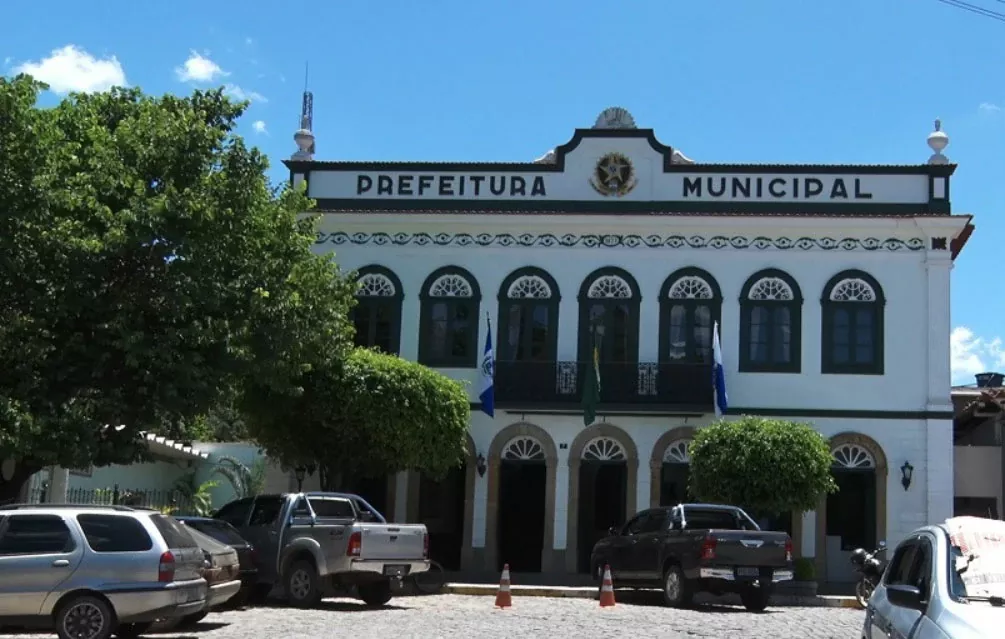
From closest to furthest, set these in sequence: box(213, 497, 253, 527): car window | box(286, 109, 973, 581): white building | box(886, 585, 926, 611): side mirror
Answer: box(886, 585, 926, 611): side mirror < box(213, 497, 253, 527): car window < box(286, 109, 973, 581): white building

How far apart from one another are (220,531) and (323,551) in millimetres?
1462

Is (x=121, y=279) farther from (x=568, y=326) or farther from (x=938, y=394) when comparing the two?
(x=938, y=394)

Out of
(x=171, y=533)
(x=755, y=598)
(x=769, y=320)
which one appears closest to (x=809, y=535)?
(x=769, y=320)

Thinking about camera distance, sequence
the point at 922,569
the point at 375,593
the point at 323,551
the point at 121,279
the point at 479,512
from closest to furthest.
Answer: the point at 922,569 < the point at 121,279 < the point at 323,551 < the point at 375,593 < the point at 479,512

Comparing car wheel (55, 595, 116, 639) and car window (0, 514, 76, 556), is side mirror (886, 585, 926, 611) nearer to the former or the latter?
car wheel (55, 595, 116, 639)

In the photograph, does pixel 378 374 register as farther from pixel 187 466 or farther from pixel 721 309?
pixel 187 466

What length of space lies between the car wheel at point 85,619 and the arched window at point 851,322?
1798cm

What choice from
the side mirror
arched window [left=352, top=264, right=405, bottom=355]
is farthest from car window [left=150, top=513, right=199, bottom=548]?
arched window [left=352, top=264, right=405, bottom=355]

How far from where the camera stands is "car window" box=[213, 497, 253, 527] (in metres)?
18.5

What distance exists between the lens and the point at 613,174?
89.9ft

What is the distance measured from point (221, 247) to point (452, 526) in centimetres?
1251

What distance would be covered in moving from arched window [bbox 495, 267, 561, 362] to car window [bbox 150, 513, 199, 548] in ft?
46.8

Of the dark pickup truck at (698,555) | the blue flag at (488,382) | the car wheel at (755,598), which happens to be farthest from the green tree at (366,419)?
the car wheel at (755,598)

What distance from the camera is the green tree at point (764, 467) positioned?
22.7 metres
